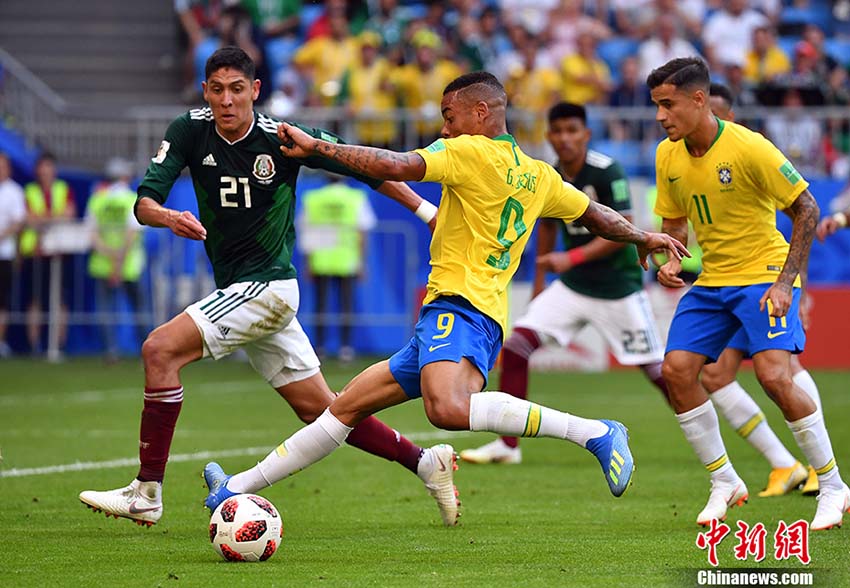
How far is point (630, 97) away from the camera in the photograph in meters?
22.0

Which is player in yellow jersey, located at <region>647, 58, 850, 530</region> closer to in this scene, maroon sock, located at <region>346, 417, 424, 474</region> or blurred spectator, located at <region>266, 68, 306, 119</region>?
maroon sock, located at <region>346, 417, 424, 474</region>

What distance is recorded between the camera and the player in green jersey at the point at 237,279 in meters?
7.78

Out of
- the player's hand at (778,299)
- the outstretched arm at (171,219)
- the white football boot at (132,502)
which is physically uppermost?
the outstretched arm at (171,219)

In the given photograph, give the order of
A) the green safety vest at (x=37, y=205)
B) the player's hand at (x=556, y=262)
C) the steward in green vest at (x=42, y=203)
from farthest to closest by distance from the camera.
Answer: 1. the green safety vest at (x=37, y=205)
2. the steward in green vest at (x=42, y=203)
3. the player's hand at (x=556, y=262)

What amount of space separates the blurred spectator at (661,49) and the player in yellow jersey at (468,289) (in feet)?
50.0

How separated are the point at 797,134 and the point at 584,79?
319 cm

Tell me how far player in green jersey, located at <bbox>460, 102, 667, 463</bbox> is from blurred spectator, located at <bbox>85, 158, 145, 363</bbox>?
10.7 m

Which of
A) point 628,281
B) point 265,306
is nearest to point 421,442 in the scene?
point 628,281

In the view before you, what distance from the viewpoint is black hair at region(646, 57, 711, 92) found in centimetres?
786

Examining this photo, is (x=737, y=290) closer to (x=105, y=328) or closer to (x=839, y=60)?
(x=105, y=328)

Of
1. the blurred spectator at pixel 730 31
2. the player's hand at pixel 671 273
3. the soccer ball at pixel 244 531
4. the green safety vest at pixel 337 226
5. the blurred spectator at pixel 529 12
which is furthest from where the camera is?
the blurred spectator at pixel 529 12

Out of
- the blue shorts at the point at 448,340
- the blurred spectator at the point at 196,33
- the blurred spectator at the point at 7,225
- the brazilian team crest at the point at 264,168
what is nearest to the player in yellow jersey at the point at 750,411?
the blue shorts at the point at 448,340

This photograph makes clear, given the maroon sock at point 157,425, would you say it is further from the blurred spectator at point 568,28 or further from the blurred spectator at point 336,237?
the blurred spectator at point 568,28

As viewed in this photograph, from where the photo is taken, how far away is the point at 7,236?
21312mm
